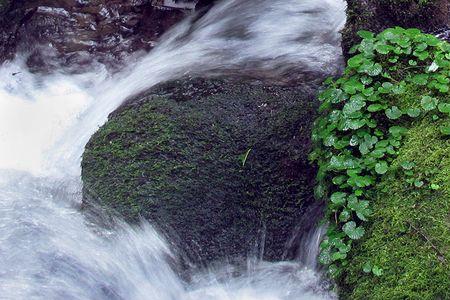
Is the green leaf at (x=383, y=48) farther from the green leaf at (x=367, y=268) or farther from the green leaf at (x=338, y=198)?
the green leaf at (x=367, y=268)

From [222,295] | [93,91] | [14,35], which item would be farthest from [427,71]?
[14,35]

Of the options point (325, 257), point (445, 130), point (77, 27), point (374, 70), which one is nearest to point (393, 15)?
point (374, 70)

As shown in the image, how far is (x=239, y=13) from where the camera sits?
550 cm

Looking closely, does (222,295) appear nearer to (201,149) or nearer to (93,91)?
(201,149)

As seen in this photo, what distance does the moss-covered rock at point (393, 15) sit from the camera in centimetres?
436

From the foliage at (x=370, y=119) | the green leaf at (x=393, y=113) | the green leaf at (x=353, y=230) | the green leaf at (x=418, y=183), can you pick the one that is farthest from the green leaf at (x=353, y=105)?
the green leaf at (x=353, y=230)

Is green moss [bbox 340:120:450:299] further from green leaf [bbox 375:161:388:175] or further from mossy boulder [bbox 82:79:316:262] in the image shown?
mossy boulder [bbox 82:79:316:262]

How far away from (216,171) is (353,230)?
109cm

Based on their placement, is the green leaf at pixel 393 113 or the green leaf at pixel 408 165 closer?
the green leaf at pixel 408 165

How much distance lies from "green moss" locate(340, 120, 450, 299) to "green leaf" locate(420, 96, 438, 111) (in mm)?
90

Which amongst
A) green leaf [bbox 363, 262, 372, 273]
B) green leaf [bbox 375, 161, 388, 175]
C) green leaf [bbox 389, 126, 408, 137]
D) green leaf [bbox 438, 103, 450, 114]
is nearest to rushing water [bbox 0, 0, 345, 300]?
green leaf [bbox 363, 262, 372, 273]

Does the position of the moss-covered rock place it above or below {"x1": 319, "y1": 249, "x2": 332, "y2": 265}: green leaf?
above

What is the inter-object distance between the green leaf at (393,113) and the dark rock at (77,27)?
10.3ft

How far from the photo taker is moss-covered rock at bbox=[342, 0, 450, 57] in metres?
4.36
